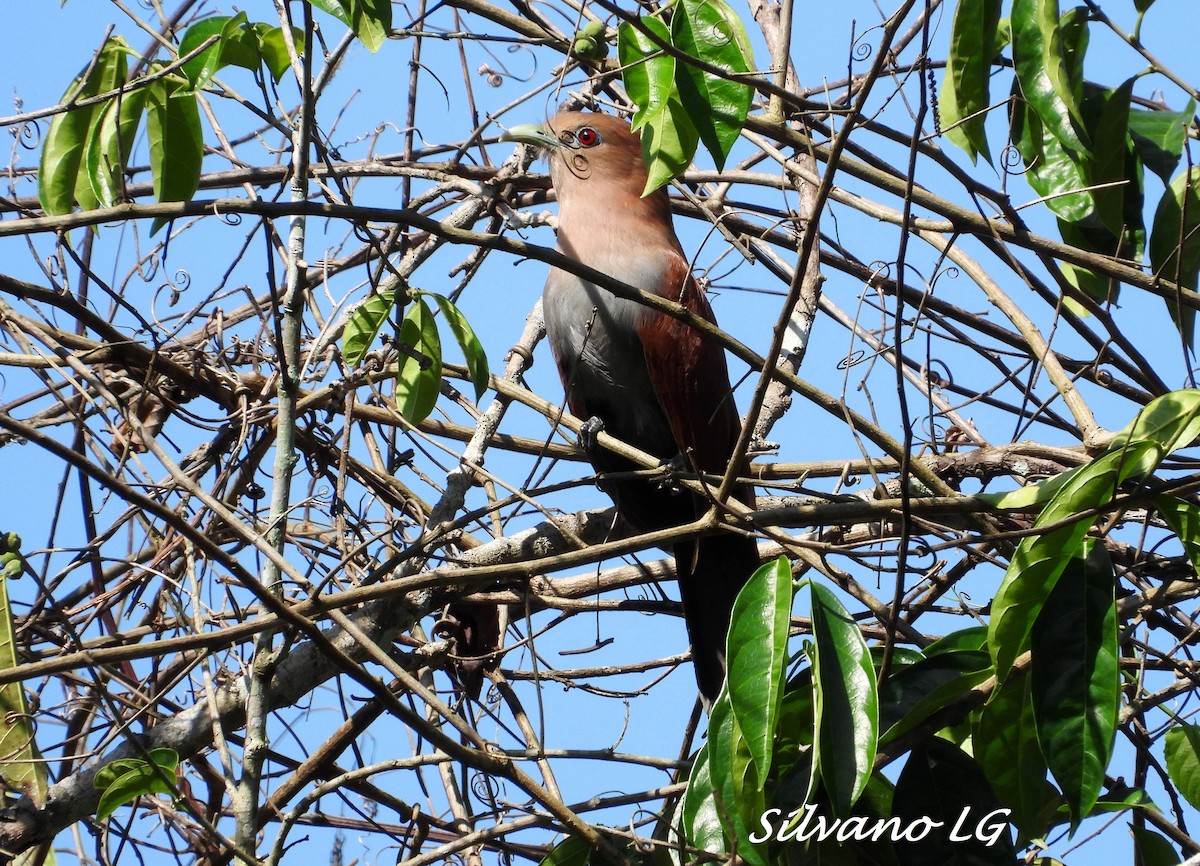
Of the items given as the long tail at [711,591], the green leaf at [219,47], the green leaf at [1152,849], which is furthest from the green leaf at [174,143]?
the green leaf at [1152,849]

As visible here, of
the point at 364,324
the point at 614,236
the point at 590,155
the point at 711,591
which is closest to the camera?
the point at 364,324

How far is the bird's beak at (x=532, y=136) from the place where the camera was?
327cm

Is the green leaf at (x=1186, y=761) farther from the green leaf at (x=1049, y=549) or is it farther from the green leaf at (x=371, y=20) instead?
the green leaf at (x=371, y=20)

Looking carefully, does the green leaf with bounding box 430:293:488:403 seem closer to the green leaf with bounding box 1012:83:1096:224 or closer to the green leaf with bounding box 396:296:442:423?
the green leaf with bounding box 396:296:442:423

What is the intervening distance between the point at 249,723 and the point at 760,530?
107 centimetres

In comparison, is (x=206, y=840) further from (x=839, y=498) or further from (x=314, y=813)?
(x=839, y=498)

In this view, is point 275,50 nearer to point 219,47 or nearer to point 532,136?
point 219,47

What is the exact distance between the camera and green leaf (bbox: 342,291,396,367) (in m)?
2.62

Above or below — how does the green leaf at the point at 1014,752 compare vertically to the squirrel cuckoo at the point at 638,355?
below

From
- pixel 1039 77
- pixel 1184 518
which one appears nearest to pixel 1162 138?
pixel 1039 77

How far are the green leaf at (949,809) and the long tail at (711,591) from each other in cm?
96

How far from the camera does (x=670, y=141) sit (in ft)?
6.33

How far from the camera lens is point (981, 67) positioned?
7.18 ft

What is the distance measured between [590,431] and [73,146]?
62.7 inches
